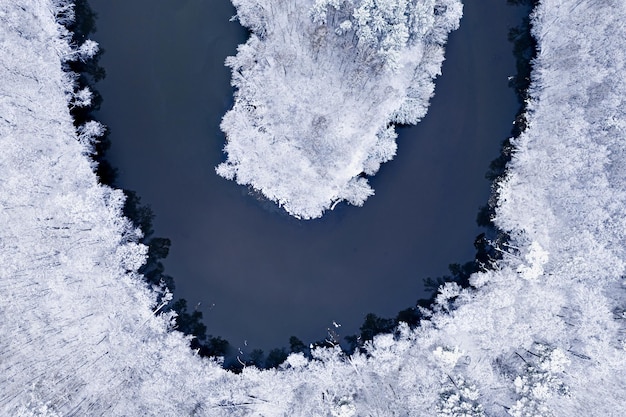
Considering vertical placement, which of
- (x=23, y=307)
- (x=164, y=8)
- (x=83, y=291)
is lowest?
(x=23, y=307)

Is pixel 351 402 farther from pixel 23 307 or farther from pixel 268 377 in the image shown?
pixel 23 307

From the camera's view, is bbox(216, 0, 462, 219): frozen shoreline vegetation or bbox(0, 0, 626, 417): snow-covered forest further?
bbox(0, 0, 626, 417): snow-covered forest

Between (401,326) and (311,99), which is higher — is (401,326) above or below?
below

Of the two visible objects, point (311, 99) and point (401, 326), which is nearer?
point (311, 99)

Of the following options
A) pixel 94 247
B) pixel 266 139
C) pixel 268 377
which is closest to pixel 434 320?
pixel 268 377

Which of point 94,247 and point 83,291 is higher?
point 94,247
